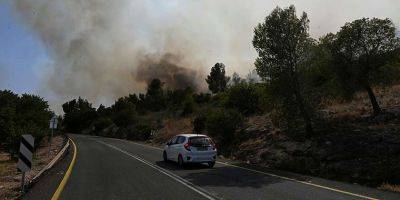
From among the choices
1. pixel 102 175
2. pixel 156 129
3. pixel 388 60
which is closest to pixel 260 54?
pixel 388 60

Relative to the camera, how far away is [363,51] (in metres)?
24.8

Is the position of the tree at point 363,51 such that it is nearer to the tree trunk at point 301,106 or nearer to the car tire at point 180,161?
the tree trunk at point 301,106

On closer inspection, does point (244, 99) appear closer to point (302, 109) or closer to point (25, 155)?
point (302, 109)

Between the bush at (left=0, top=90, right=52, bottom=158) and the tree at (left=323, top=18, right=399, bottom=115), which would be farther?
the bush at (left=0, top=90, right=52, bottom=158)

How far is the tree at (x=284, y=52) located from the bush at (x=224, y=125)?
8.52m

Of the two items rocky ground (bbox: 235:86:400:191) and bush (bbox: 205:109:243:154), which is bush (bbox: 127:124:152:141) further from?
rocky ground (bbox: 235:86:400:191)

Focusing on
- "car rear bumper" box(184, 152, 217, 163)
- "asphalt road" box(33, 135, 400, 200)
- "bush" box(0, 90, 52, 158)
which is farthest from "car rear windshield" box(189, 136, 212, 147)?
"bush" box(0, 90, 52, 158)

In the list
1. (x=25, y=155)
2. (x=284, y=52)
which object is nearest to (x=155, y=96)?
(x=284, y=52)

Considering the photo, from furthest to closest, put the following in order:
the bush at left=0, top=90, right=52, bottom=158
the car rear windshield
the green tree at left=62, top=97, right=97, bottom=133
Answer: the green tree at left=62, top=97, right=97, bottom=133
the bush at left=0, top=90, right=52, bottom=158
the car rear windshield

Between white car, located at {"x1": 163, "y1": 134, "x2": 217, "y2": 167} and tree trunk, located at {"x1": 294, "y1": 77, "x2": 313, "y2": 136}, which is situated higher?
tree trunk, located at {"x1": 294, "y1": 77, "x2": 313, "y2": 136}

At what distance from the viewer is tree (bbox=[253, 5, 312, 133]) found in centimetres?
2442

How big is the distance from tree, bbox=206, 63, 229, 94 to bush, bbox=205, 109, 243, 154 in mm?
65801

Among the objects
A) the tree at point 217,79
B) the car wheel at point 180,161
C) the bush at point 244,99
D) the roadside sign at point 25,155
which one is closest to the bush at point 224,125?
the car wheel at point 180,161

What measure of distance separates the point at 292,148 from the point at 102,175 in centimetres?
1061
